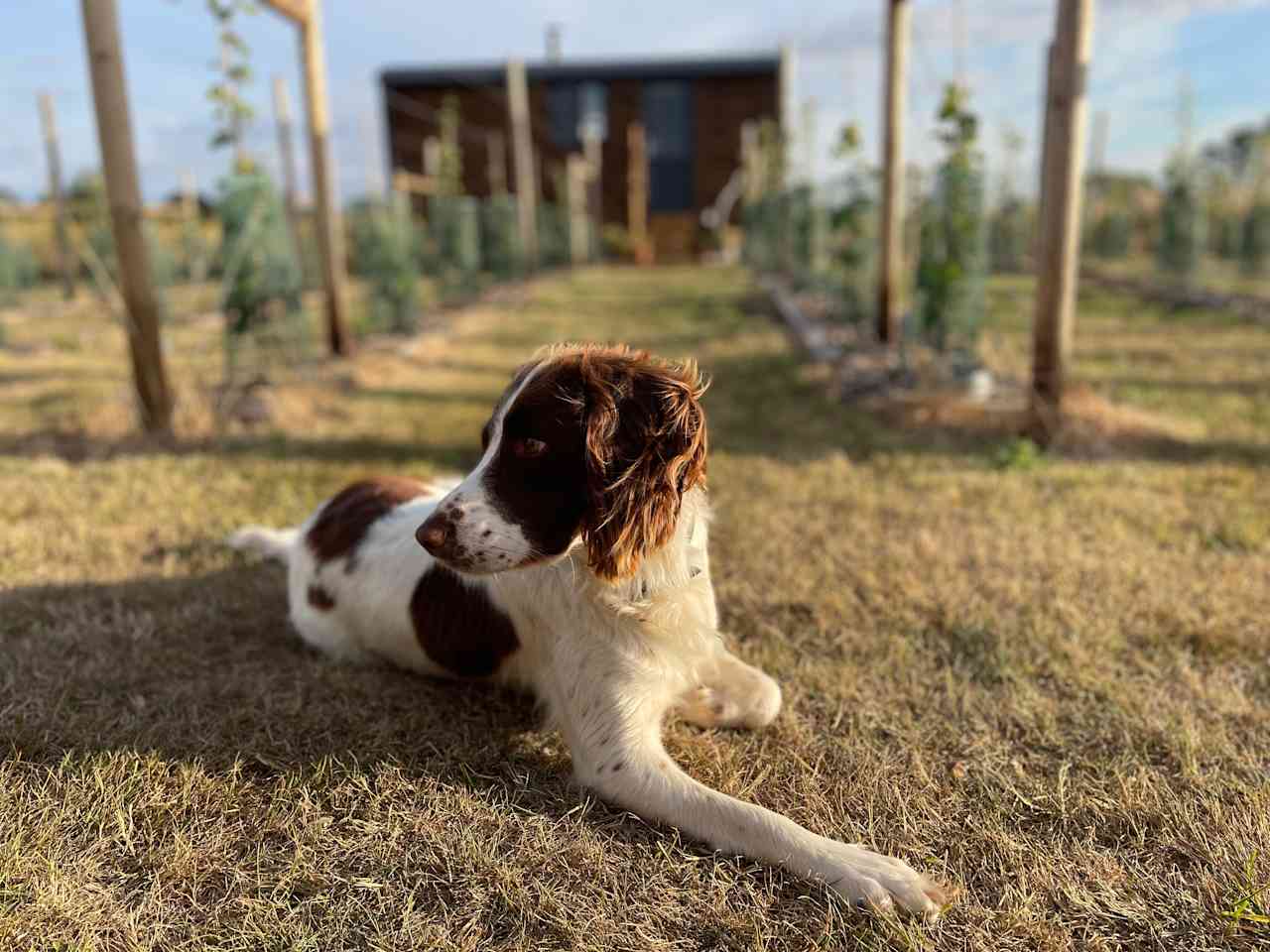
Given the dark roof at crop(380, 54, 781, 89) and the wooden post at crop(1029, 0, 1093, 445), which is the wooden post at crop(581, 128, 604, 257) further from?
the wooden post at crop(1029, 0, 1093, 445)

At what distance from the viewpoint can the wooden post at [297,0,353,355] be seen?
7.38m

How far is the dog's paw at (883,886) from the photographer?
1649 mm

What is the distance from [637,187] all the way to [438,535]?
31298mm

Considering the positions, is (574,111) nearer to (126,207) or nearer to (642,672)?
(126,207)

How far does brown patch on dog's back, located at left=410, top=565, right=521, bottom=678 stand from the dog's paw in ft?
3.20

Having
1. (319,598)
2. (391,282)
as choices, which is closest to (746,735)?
(319,598)

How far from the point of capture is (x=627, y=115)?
32406 millimetres

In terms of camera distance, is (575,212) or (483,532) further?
(575,212)

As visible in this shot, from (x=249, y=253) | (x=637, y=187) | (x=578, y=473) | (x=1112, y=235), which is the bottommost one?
(x=578, y=473)

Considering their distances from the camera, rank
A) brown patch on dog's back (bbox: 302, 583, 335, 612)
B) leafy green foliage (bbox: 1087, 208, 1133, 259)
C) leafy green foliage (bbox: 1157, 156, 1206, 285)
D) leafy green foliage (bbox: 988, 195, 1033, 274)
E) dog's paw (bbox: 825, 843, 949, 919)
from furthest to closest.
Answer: leafy green foliage (bbox: 1087, 208, 1133, 259) < leafy green foliage (bbox: 988, 195, 1033, 274) < leafy green foliage (bbox: 1157, 156, 1206, 285) < brown patch on dog's back (bbox: 302, 583, 335, 612) < dog's paw (bbox: 825, 843, 949, 919)

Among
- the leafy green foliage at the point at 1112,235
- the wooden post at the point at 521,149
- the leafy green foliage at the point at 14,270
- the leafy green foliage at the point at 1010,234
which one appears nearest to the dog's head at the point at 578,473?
the leafy green foliage at the point at 14,270

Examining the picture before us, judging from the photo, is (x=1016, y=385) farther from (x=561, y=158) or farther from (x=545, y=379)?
(x=561, y=158)

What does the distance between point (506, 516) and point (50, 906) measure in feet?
3.66

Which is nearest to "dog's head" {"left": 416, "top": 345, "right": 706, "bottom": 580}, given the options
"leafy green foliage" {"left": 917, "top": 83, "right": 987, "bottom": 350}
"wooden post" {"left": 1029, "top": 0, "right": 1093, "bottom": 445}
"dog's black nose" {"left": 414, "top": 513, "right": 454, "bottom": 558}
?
"dog's black nose" {"left": 414, "top": 513, "right": 454, "bottom": 558}
